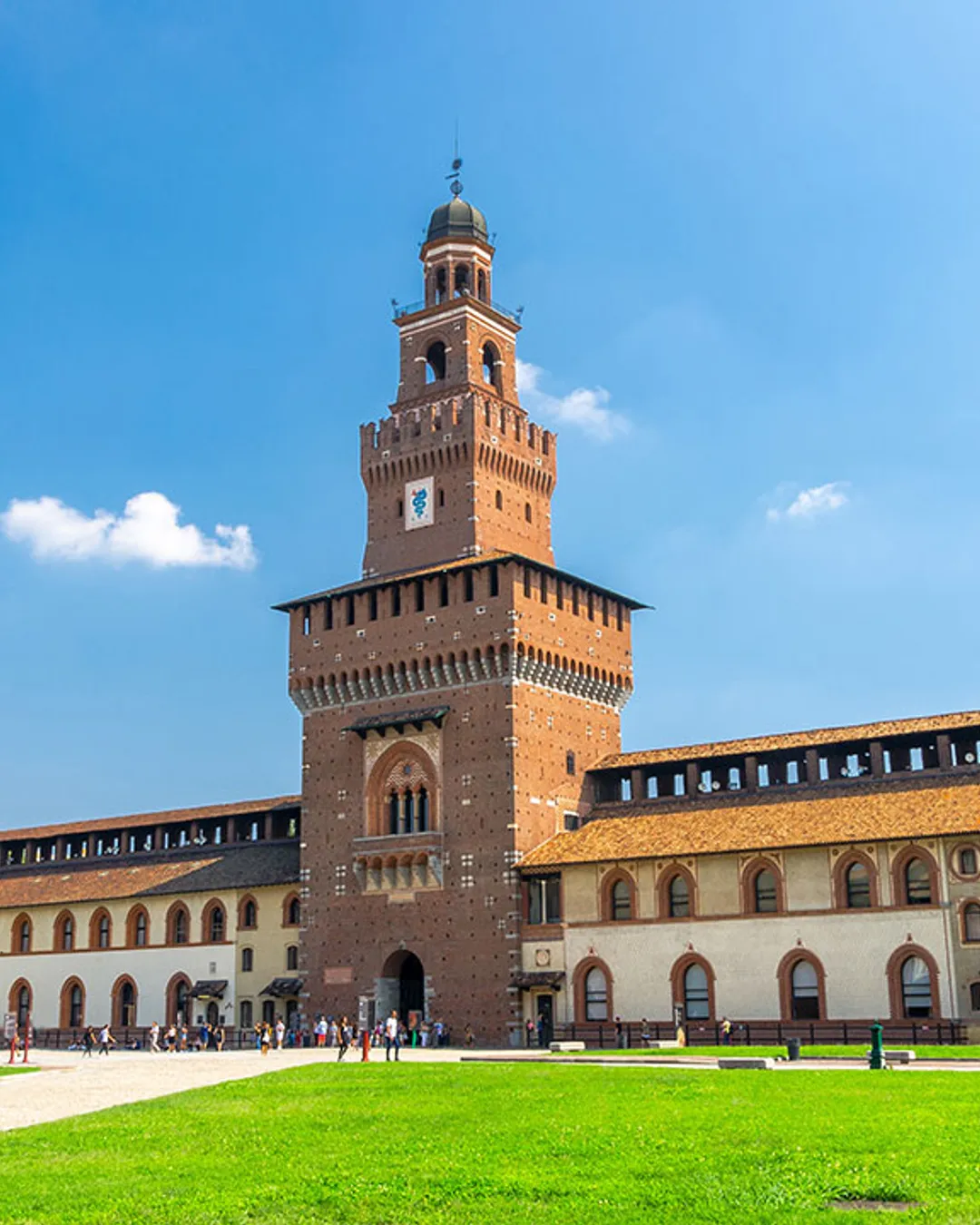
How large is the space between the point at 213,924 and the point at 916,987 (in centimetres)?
3577

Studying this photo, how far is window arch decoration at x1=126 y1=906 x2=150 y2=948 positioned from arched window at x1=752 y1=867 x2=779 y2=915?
113 ft

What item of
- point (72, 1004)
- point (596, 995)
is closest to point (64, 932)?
point (72, 1004)

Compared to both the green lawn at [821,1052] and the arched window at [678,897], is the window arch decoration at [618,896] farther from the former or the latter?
the green lawn at [821,1052]

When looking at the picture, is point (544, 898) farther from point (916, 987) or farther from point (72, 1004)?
point (72, 1004)

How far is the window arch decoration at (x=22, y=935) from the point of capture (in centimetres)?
8206

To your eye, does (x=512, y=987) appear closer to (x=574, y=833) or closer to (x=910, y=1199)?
(x=574, y=833)

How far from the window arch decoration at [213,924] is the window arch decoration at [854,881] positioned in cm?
3206

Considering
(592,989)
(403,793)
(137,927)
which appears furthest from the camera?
(137,927)

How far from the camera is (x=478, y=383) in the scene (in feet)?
241

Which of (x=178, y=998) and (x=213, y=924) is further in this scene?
(x=178, y=998)

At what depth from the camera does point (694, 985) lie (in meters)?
57.2

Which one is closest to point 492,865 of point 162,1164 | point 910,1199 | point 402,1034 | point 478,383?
point 402,1034

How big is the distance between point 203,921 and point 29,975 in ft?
43.9

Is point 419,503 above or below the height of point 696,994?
above
